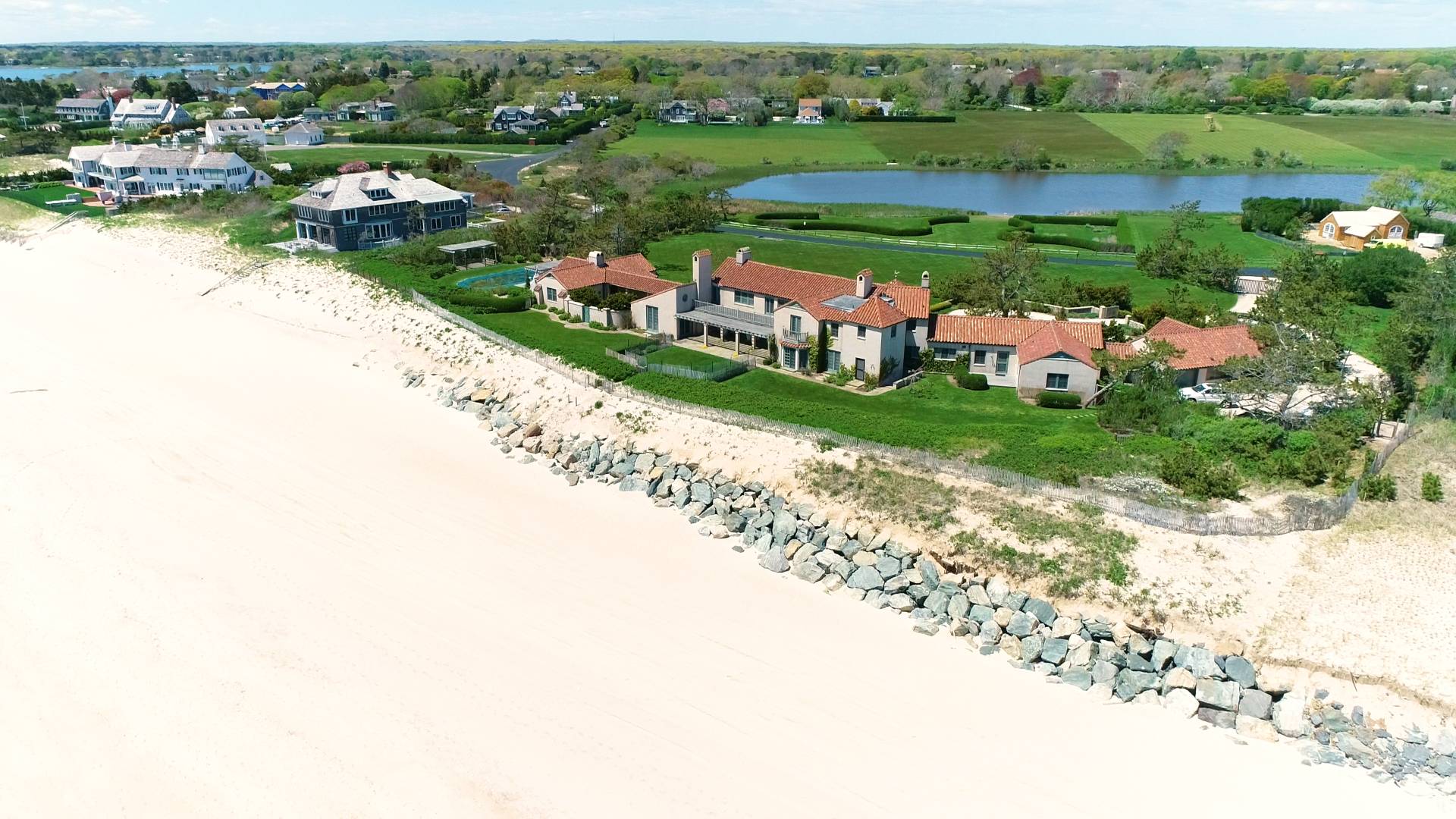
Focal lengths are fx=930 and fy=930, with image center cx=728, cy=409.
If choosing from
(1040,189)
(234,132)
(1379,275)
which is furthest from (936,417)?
(234,132)

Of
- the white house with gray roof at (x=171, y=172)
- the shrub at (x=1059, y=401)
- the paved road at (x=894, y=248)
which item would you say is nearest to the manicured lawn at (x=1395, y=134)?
the paved road at (x=894, y=248)

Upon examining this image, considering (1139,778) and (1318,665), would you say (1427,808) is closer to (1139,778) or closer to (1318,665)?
(1318,665)

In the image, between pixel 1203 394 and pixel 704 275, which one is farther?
pixel 704 275

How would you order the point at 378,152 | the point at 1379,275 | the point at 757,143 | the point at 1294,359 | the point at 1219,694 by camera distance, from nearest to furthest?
1. the point at 1219,694
2. the point at 1294,359
3. the point at 1379,275
4. the point at 378,152
5. the point at 757,143

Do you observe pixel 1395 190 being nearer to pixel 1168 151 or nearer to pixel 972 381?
pixel 1168 151

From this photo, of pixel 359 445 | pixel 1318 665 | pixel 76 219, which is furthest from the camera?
pixel 76 219

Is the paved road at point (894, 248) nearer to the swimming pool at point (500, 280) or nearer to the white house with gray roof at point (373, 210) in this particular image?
the swimming pool at point (500, 280)

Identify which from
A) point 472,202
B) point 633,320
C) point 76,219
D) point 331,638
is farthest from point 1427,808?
point 76,219

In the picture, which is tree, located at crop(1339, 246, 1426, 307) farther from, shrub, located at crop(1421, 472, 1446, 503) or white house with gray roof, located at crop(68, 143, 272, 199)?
white house with gray roof, located at crop(68, 143, 272, 199)
